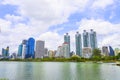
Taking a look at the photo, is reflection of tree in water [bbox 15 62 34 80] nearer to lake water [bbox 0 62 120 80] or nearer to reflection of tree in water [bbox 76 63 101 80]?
lake water [bbox 0 62 120 80]

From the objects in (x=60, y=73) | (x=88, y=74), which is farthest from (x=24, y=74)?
(x=88, y=74)

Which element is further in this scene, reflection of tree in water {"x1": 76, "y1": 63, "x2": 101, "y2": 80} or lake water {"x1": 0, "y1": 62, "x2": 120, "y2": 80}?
lake water {"x1": 0, "y1": 62, "x2": 120, "y2": 80}

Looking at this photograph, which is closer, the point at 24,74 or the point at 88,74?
the point at 88,74

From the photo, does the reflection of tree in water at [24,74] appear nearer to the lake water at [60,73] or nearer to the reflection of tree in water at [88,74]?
the lake water at [60,73]

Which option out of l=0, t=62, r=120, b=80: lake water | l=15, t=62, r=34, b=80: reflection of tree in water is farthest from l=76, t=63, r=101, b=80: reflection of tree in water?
l=15, t=62, r=34, b=80: reflection of tree in water

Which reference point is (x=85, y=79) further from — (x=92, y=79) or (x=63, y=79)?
(x=63, y=79)

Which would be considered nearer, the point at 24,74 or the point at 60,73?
the point at 24,74

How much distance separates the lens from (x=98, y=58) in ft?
647

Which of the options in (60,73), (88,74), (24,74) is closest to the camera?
(88,74)

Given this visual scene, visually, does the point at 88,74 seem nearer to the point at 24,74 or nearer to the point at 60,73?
the point at 60,73

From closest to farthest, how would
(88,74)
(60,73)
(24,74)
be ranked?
(88,74) < (24,74) < (60,73)

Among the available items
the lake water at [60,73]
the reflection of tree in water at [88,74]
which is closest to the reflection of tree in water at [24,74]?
the lake water at [60,73]

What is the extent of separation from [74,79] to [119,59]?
527 ft

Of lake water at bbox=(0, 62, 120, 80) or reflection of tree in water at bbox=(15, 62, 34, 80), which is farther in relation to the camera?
lake water at bbox=(0, 62, 120, 80)
